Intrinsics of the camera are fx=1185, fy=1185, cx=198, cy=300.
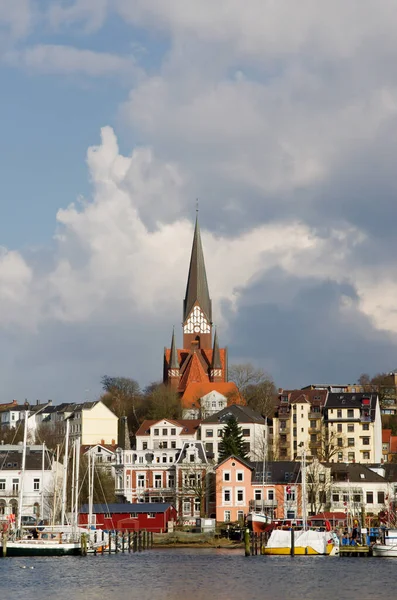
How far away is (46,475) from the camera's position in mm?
142625

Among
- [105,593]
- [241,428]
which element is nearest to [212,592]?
[105,593]

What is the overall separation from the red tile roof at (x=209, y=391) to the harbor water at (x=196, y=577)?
284ft

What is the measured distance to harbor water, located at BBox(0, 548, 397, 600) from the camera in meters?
71.4

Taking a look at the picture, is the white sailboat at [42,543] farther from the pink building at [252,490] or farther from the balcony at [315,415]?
the balcony at [315,415]

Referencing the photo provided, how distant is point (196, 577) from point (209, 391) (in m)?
114

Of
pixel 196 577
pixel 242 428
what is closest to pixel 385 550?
pixel 196 577

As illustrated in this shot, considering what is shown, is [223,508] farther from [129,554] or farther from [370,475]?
[129,554]

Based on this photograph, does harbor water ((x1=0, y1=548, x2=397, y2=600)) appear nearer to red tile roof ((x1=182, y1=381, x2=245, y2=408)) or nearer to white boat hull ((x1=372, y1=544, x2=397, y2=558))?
white boat hull ((x1=372, y1=544, x2=397, y2=558))

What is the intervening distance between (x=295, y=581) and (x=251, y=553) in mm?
23090

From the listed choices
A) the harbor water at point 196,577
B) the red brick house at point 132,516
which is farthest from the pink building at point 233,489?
the harbor water at point 196,577

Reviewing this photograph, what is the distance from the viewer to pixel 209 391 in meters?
195

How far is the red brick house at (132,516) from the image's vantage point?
123 metres

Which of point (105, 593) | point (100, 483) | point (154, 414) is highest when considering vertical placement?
point (154, 414)

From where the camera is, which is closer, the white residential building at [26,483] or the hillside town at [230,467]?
the hillside town at [230,467]
